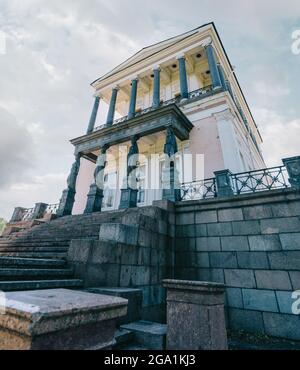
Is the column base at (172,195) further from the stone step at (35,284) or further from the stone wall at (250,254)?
the stone step at (35,284)

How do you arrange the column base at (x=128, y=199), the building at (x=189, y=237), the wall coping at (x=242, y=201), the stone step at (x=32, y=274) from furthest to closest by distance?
the column base at (x=128, y=199), the wall coping at (x=242, y=201), the building at (x=189, y=237), the stone step at (x=32, y=274)

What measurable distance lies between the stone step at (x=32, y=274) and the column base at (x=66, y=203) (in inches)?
339

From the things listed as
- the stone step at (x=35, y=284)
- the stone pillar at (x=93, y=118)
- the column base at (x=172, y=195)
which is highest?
the stone pillar at (x=93, y=118)

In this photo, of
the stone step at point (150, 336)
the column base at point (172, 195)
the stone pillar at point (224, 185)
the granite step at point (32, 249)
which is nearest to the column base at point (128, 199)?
the column base at point (172, 195)

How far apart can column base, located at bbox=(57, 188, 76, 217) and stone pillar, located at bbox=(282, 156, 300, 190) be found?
36.9 feet

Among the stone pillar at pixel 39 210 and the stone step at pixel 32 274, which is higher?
the stone pillar at pixel 39 210

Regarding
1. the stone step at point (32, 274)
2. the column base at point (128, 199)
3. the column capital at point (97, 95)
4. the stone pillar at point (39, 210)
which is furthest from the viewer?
the column capital at point (97, 95)

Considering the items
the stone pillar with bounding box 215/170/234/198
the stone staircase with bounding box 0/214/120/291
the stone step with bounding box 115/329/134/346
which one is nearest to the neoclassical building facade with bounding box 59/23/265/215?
the stone pillar with bounding box 215/170/234/198

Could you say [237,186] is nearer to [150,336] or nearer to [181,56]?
[150,336]

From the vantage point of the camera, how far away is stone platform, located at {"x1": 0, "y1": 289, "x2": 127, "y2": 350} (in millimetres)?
1402

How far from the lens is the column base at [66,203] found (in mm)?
12297

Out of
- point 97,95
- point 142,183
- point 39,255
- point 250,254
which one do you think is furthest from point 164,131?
point 97,95

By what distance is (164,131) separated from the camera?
1280 centimetres
